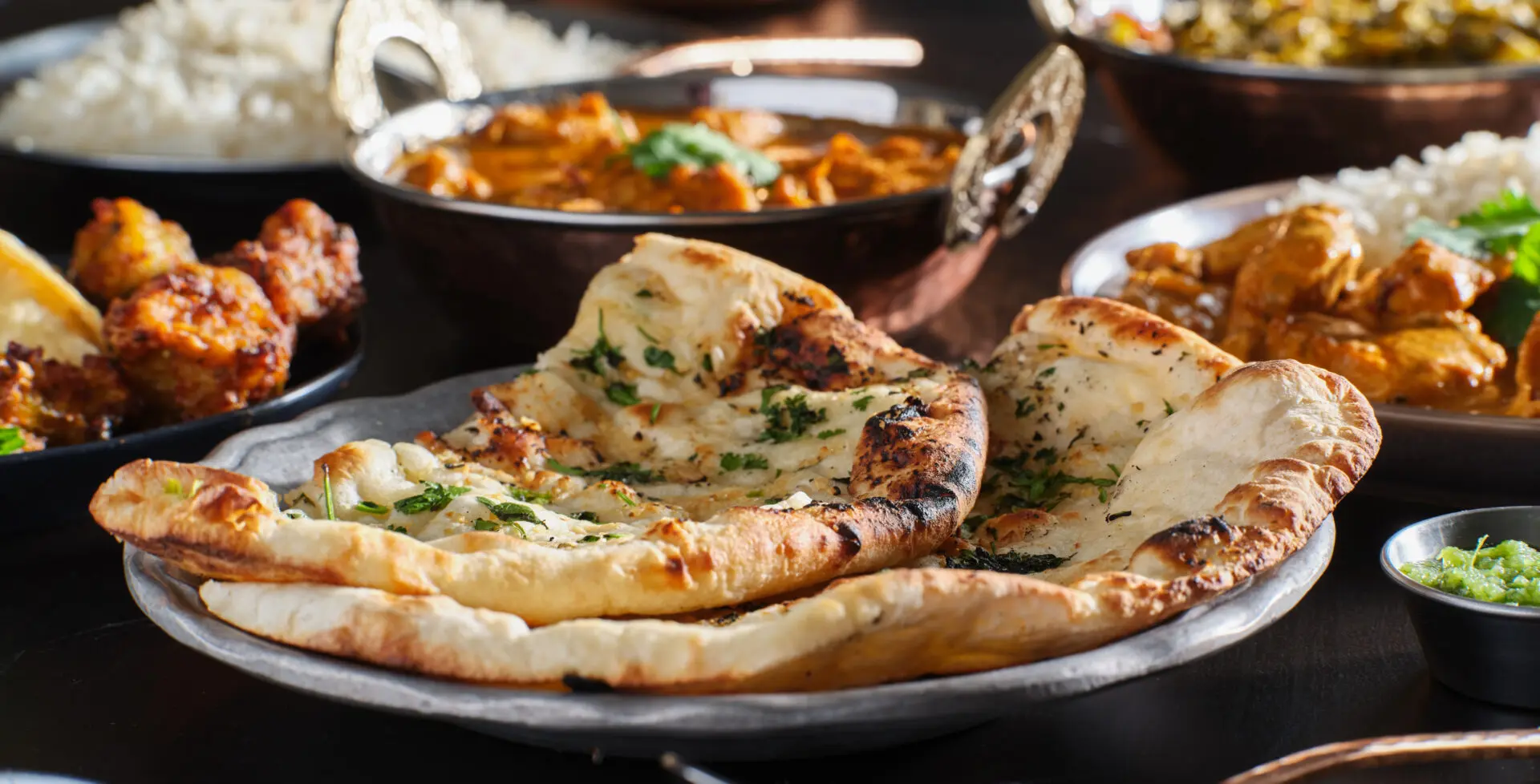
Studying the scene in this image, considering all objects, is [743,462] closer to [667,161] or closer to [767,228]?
[767,228]

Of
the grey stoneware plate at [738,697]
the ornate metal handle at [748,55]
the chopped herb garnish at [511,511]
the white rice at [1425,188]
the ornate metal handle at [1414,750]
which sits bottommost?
the ornate metal handle at [748,55]

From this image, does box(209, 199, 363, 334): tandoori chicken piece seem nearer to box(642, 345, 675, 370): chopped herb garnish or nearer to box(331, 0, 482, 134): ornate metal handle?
box(331, 0, 482, 134): ornate metal handle

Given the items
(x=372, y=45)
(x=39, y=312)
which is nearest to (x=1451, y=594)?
(x=39, y=312)

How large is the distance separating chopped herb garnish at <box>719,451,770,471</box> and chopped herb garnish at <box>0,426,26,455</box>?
3.01ft

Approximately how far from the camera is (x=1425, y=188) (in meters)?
2.66

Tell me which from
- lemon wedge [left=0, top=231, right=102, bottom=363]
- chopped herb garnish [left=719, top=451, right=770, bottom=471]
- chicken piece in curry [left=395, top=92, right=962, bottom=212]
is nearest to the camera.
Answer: chopped herb garnish [left=719, top=451, right=770, bottom=471]

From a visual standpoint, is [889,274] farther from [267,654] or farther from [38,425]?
[267,654]

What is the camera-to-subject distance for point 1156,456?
4.99ft

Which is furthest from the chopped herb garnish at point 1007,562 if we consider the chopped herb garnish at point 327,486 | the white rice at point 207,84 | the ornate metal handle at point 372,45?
the white rice at point 207,84

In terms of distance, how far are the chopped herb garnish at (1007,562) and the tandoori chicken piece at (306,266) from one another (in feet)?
4.10

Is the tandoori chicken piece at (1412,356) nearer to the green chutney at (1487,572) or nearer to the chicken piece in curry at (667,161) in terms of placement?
the green chutney at (1487,572)

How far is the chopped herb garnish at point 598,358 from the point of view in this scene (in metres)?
1.85

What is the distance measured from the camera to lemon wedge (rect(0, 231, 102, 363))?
204cm

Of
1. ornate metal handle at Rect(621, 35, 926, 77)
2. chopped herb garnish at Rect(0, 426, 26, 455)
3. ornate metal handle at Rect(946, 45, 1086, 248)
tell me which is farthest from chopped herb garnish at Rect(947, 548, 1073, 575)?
ornate metal handle at Rect(621, 35, 926, 77)
